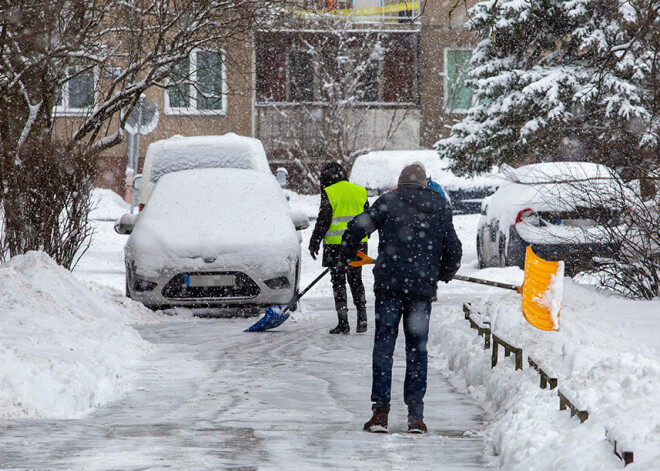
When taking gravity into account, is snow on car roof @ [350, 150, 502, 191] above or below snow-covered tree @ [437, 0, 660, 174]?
below

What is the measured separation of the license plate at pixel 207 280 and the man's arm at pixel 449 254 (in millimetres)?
5426

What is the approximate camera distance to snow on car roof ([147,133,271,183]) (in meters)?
16.3

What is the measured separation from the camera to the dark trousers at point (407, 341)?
6453mm

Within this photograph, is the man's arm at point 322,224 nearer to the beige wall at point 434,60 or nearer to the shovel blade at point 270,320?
the shovel blade at point 270,320

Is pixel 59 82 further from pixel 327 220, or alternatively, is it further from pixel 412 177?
pixel 412 177

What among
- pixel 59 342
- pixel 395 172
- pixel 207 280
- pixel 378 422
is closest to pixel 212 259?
pixel 207 280

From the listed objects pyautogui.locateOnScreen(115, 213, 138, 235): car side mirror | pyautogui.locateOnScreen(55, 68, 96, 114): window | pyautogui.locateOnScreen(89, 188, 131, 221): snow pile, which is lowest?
pyautogui.locateOnScreen(89, 188, 131, 221): snow pile

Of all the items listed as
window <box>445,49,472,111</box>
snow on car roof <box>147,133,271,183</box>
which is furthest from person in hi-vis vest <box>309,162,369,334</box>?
window <box>445,49,472,111</box>

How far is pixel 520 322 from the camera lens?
29.7 feet

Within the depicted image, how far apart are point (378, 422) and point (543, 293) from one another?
2.19m

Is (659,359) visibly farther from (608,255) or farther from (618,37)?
(618,37)

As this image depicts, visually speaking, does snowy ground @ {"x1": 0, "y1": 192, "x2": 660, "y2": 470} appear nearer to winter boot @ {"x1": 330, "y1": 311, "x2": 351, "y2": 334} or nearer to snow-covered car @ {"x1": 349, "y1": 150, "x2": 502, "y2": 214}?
winter boot @ {"x1": 330, "y1": 311, "x2": 351, "y2": 334}

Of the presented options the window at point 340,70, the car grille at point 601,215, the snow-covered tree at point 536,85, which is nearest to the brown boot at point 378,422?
the car grille at point 601,215

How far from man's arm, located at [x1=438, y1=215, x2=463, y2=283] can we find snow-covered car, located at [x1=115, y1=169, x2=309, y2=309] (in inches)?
211
